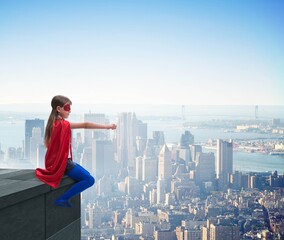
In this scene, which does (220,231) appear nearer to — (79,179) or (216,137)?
(216,137)

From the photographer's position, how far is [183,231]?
16.7 meters

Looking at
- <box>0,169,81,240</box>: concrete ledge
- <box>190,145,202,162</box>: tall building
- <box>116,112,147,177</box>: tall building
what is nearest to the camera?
<box>0,169,81,240</box>: concrete ledge

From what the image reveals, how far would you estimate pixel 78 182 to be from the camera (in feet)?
6.93

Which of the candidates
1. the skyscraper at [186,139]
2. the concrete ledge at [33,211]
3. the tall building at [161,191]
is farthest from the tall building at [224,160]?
the concrete ledge at [33,211]

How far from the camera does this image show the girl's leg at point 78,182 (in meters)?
2.04

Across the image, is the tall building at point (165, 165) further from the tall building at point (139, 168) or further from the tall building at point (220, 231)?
the tall building at point (220, 231)

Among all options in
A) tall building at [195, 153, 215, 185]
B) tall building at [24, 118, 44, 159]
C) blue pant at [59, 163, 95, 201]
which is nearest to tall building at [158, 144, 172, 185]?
tall building at [195, 153, 215, 185]

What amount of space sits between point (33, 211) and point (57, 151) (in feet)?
1.36

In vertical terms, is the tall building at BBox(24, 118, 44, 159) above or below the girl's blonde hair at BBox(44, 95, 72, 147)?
below

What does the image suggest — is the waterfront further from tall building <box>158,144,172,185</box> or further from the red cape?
the red cape

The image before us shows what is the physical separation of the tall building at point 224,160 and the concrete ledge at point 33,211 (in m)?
18.9

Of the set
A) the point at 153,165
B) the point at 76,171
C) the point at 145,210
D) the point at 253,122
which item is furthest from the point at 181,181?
the point at 76,171

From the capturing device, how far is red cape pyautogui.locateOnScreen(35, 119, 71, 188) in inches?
78.4

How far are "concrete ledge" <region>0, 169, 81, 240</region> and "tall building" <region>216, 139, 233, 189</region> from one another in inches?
745
